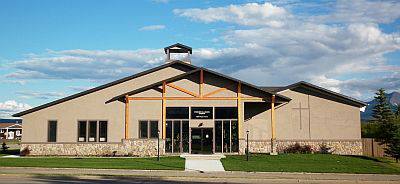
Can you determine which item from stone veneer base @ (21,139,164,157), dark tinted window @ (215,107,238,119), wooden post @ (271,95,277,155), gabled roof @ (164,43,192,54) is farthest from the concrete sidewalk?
gabled roof @ (164,43,192,54)

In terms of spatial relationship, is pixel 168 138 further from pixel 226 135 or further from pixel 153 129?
pixel 226 135

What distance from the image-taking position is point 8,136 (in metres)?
93.4

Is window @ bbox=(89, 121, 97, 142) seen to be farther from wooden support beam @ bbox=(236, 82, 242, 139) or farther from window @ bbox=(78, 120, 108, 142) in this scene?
wooden support beam @ bbox=(236, 82, 242, 139)

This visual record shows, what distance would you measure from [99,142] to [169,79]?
6.96 metres

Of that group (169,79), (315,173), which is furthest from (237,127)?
(315,173)

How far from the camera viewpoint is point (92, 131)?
31.5 m

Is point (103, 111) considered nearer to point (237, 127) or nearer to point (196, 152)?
point (196, 152)

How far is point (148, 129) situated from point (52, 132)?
285 inches

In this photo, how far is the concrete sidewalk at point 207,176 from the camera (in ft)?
57.4

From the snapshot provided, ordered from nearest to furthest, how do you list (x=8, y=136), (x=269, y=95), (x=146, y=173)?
1. (x=146, y=173)
2. (x=269, y=95)
3. (x=8, y=136)

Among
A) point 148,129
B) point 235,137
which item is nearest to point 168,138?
point 148,129

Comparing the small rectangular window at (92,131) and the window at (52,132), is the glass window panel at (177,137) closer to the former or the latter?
the small rectangular window at (92,131)

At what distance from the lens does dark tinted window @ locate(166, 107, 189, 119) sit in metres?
31.1

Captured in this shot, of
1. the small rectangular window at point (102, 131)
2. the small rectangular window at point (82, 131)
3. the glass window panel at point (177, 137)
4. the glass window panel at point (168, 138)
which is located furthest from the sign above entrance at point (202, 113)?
the small rectangular window at point (82, 131)
